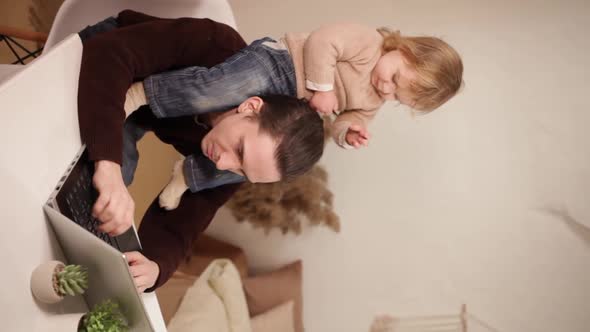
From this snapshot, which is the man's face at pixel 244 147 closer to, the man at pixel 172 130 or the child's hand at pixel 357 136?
the man at pixel 172 130

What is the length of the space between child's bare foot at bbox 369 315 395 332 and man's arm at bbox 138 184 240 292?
3.18 feet

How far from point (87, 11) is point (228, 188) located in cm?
57

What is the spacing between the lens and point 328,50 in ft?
2.99

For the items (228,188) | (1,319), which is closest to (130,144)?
(228,188)

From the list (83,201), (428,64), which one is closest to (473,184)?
(428,64)

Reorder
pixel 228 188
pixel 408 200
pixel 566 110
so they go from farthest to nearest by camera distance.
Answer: pixel 408 200, pixel 566 110, pixel 228 188

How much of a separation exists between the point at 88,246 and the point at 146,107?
0.46 meters

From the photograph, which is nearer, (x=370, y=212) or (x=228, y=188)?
(x=228, y=188)

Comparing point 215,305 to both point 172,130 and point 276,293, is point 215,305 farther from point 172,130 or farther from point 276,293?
point 172,130

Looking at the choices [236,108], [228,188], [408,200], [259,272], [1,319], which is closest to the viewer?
[1,319]

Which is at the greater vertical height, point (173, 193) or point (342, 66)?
point (342, 66)

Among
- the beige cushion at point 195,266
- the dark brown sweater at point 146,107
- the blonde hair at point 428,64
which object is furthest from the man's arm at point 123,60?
the beige cushion at point 195,266

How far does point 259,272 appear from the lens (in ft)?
6.16

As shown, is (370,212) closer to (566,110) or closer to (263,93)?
(566,110)
